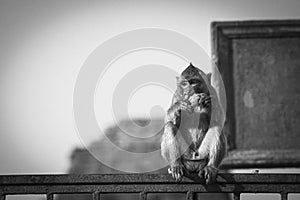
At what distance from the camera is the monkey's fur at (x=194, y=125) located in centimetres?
239

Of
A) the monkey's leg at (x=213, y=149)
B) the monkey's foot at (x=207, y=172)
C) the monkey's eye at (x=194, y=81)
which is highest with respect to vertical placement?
the monkey's eye at (x=194, y=81)

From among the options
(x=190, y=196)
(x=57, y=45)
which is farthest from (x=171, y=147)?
(x=57, y=45)

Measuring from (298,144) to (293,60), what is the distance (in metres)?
0.44

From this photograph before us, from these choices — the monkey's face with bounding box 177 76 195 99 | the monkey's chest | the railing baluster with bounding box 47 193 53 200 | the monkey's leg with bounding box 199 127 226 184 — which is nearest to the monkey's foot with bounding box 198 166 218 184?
the monkey's leg with bounding box 199 127 226 184

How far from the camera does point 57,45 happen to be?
11.8ft

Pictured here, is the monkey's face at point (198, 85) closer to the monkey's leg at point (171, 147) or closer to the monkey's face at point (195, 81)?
the monkey's face at point (195, 81)

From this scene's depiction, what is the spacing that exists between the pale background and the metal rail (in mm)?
1653

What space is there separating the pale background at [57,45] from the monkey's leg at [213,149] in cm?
110

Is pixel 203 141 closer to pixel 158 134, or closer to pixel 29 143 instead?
pixel 158 134

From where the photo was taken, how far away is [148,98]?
3566 mm

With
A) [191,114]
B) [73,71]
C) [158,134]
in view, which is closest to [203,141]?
[191,114]

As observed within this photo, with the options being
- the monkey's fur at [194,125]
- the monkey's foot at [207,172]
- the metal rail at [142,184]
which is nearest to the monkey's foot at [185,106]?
the monkey's fur at [194,125]

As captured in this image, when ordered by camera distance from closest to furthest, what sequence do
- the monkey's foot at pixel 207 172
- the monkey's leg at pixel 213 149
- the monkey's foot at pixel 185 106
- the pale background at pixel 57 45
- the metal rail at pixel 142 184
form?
the metal rail at pixel 142 184
the monkey's foot at pixel 207 172
the monkey's leg at pixel 213 149
the monkey's foot at pixel 185 106
the pale background at pixel 57 45

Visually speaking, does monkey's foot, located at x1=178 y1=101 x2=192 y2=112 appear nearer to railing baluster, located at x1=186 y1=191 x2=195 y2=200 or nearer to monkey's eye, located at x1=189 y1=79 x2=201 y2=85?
monkey's eye, located at x1=189 y1=79 x2=201 y2=85
